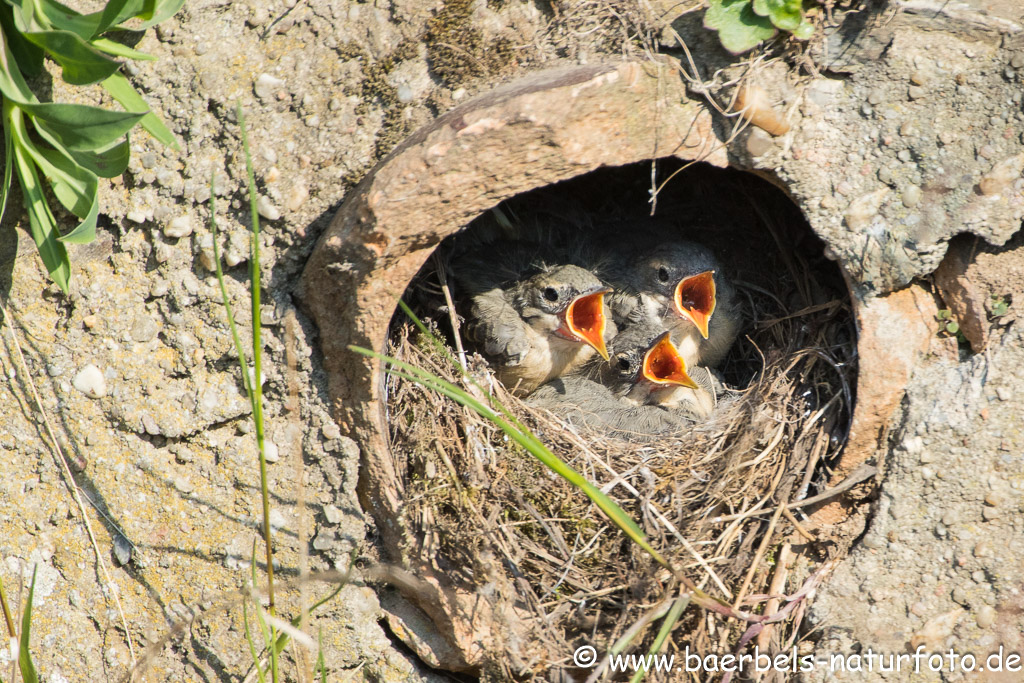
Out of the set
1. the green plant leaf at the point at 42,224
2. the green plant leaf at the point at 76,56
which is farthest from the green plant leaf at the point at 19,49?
the green plant leaf at the point at 42,224

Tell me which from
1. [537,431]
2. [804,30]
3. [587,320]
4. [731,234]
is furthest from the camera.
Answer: [731,234]

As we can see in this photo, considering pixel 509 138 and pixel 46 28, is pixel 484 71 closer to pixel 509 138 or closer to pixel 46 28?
pixel 509 138

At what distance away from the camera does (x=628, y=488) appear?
108 inches

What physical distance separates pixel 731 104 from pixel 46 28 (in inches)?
71.4

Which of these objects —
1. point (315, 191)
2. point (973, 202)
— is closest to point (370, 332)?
point (315, 191)

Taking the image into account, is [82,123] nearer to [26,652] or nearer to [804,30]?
[26,652]

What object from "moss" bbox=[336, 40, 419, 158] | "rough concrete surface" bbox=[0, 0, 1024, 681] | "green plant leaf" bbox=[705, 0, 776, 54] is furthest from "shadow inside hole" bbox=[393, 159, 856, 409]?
"green plant leaf" bbox=[705, 0, 776, 54]

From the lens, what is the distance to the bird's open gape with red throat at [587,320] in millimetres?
3449

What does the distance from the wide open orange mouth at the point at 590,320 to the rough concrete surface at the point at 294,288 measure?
126 centimetres

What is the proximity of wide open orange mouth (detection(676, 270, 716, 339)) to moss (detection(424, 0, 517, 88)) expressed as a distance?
59.8 inches

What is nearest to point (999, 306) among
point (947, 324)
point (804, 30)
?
point (947, 324)

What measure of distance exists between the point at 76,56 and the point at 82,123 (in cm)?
16

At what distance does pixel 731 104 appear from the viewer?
7.30 ft

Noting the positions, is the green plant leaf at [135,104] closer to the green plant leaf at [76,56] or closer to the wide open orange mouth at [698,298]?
the green plant leaf at [76,56]
